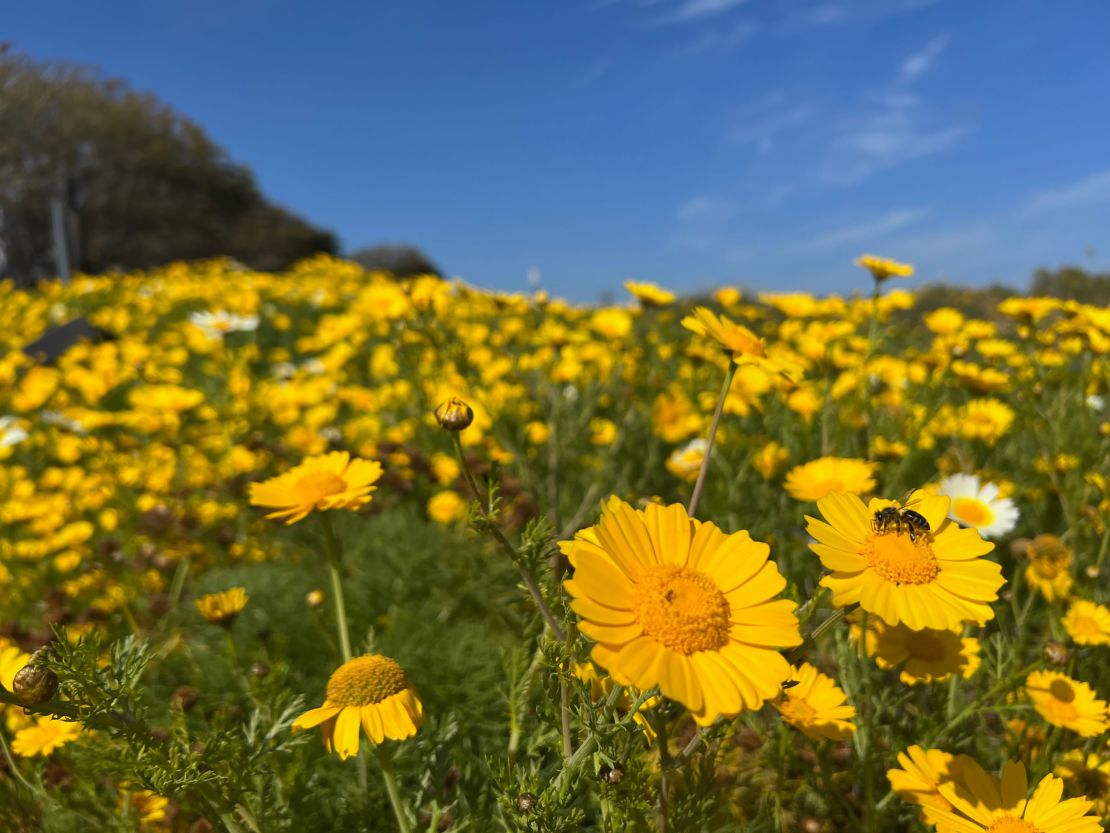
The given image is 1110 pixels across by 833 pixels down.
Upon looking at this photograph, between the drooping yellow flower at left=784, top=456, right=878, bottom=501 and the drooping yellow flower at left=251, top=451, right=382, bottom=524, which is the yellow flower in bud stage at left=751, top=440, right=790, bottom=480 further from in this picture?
the drooping yellow flower at left=251, top=451, right=382, bottom=524

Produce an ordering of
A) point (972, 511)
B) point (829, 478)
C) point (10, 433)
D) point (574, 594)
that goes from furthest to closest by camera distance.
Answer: point (10, 433) < point (972, 511) < point (829, 478) < point (574, 594)

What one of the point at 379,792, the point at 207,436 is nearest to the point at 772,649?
the point at 379,792

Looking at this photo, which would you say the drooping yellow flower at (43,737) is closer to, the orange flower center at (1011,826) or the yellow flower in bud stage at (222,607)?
the yellow flower in bud stage at (222,607)

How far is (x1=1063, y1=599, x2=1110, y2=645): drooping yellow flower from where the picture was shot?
141 cm

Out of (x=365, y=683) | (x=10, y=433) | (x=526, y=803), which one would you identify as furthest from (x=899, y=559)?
(x=10, y=433)

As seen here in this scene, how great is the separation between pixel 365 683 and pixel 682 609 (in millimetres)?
466

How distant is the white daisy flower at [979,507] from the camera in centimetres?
196

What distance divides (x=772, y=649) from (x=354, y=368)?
158 inches

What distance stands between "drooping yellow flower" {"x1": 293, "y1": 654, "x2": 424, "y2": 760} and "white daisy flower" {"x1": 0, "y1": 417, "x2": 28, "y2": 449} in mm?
3255

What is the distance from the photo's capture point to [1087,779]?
1.27 m

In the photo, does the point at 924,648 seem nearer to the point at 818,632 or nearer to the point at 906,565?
the point at 906,565

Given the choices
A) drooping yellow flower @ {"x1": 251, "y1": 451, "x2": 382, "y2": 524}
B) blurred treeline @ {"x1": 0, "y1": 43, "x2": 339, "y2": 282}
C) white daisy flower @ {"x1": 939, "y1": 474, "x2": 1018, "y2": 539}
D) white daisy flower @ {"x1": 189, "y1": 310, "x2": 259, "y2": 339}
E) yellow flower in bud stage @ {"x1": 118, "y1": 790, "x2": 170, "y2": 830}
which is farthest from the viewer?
blurred treeline @ {"x1": 0, "y1": 43, "x2": 339, "y2": 282}

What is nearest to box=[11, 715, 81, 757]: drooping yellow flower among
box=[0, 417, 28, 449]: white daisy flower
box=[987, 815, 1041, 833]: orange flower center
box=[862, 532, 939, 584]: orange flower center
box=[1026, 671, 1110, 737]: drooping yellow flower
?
box=[862, 532, 939, 584]: orange flower center

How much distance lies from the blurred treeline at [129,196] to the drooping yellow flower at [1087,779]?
15473mm
